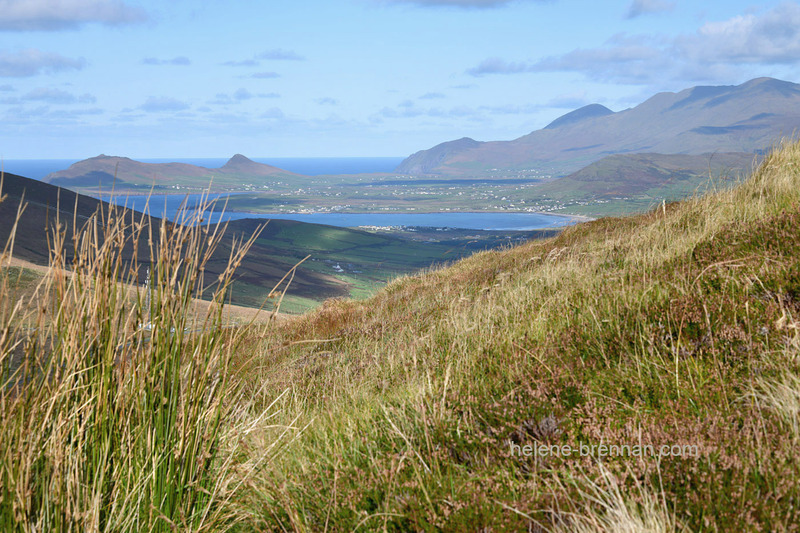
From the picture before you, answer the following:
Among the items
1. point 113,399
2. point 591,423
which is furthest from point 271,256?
point 591,423

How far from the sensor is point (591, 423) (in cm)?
256

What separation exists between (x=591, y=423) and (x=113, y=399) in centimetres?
214

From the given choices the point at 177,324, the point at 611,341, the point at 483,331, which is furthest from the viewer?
the point at 483,331

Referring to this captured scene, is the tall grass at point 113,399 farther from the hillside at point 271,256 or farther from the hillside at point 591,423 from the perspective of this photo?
the hillside at point 271,256

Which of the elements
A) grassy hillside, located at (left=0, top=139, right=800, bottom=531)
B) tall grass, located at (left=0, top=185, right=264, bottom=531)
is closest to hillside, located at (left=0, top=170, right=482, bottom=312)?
grassy hillside, located at (left=0, top=139, right=800, bottom=531)

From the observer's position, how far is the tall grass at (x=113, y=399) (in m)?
2.28

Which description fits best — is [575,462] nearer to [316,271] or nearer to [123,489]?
[123,489]

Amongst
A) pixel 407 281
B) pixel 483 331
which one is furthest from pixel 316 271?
pixel 483 331

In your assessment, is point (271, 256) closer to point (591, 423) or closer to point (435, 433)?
point (435, 433)

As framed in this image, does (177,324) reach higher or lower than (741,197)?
lower

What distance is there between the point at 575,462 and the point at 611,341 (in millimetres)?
1487

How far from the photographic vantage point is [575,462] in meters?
2.31

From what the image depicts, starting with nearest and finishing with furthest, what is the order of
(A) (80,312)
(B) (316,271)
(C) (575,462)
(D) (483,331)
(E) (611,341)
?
1. (C) (575,462)
2. (A) (80,312)
3. (E) (611,341)
4. (D) (483,331)
5. (B) (316,271)

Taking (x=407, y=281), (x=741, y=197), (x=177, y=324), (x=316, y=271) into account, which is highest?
(x=741, y=197)
